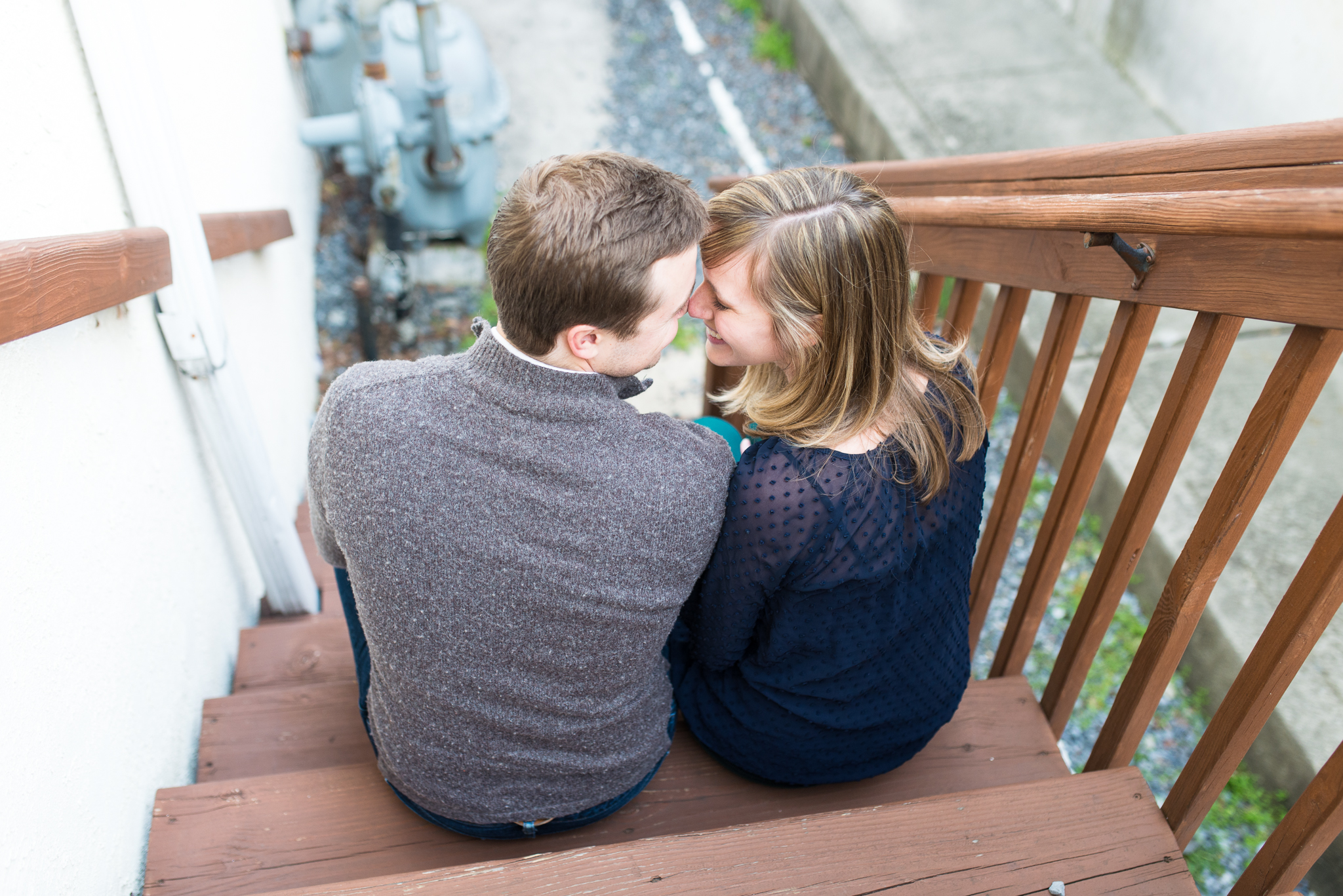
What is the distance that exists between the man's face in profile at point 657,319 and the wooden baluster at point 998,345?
76 cm

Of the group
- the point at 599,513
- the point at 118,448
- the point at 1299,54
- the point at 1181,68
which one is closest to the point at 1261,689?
the point at 599,513

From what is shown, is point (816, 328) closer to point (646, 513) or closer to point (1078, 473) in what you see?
point (646, 513)

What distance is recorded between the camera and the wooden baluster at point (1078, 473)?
1.33 metres

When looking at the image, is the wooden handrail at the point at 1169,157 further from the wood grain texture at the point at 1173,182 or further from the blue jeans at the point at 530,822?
the blue jeans at the point at 530,822

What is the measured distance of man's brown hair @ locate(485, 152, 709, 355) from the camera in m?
1.00

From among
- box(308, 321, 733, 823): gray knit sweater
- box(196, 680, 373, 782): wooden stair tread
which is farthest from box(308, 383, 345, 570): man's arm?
box(196, 680, 373, 782): wooden stair tread

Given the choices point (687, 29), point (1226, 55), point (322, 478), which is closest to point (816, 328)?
point (322, 478)

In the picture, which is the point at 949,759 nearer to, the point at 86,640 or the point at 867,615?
the point at 867,615

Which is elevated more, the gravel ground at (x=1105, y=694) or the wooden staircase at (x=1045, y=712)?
the wooden staircase at (x=1045, y=712)

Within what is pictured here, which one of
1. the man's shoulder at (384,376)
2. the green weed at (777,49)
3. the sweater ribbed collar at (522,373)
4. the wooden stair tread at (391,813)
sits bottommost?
the wooden stair tread at (391,813)

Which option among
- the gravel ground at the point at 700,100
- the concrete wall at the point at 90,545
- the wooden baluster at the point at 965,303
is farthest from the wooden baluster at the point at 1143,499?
the gravel ground at the point at 700,100

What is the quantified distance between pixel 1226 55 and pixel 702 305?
3.53 m

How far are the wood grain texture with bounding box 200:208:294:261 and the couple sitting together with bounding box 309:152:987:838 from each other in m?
0.92

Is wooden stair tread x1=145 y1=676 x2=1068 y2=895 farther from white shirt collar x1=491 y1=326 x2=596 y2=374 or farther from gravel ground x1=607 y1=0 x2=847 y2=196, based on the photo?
gravel ground x1=607 y1=0 x2=847 y2=196
